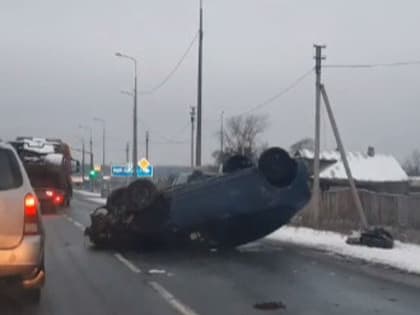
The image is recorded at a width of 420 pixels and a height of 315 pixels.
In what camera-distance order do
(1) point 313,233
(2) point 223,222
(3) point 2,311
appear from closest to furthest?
(3) point 2,311 < (2) point 223,222 < (1) point 313,233

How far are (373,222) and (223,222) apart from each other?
1306 centimetres

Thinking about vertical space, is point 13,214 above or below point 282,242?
above

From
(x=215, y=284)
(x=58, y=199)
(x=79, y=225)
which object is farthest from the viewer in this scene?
(x=58, y=199)

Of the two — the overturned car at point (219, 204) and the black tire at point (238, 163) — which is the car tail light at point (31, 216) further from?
the black tire at point (238, 163)

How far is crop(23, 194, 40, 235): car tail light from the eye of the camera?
8.77 meters

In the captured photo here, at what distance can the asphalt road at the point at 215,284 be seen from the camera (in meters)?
10.1

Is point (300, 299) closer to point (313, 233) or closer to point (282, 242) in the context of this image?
point (282, 242)

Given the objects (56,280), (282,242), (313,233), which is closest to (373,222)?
(313,233)

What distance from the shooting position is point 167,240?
1767 cm

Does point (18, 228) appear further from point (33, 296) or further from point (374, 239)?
point (374, 239)

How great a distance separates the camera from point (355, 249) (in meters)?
17.9

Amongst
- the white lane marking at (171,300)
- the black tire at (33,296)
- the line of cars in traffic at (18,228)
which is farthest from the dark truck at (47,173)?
the line of cars in traffic at (18,228)

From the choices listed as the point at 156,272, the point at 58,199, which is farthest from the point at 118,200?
the point at 58,199

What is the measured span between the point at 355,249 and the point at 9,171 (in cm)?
1060
